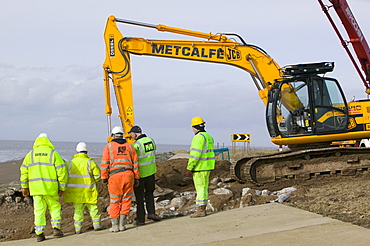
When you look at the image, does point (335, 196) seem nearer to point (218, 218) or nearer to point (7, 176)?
point (218, 218)

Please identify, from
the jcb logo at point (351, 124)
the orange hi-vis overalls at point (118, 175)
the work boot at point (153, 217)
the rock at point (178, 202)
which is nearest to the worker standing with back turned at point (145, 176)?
the work boot at point (153, 217)

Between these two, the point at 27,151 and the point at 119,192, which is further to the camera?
the point at 27,151

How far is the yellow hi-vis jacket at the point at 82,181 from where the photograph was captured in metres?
8.78

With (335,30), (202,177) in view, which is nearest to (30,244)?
(202,177)

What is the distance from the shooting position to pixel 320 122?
1334 cm

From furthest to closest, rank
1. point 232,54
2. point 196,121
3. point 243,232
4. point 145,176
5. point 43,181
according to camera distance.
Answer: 1. point 232,54
2. point 196,121
3. point 145,176
4. point 43,181
5. point 243,232

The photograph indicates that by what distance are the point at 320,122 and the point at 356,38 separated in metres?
4.74

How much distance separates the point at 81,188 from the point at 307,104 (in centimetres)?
694

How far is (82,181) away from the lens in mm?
8828

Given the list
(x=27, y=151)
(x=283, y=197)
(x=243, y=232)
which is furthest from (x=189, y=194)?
(x=27, y=151)

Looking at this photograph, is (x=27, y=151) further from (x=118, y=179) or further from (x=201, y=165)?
(x=118, y=179)

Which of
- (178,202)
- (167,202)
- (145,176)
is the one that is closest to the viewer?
(145,176)

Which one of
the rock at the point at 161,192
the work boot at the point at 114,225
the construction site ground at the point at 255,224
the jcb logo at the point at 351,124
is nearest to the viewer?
the construction site ground at the point at 255,224

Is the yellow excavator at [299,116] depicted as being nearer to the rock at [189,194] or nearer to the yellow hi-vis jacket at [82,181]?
the rock at [189,194]
